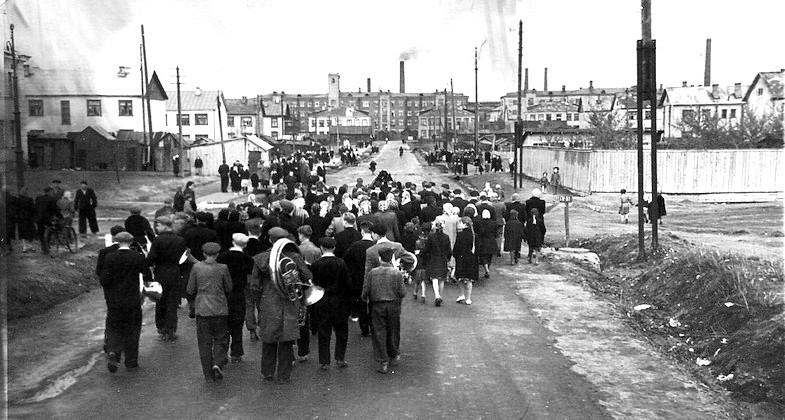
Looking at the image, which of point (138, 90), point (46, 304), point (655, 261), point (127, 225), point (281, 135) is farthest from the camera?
point (281, 135)

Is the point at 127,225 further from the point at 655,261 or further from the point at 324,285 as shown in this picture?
the point at 655,261

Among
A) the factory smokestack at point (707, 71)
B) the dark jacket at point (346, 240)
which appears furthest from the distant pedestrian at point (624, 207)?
the factory smokestack at point (707, 71)

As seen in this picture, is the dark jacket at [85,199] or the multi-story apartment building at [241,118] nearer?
the dark jacket at [85,199]

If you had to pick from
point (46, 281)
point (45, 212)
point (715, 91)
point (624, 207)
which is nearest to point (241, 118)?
point (715, 91)

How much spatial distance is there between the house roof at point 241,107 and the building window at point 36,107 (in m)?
101

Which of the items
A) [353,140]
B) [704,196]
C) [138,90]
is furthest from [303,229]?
[353,140]

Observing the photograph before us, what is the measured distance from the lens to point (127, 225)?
12.5m

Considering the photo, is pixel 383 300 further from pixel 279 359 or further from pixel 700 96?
pixel 700 96

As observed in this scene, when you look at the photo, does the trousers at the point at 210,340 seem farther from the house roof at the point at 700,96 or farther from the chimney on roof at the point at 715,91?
the chimney on roof at the point at 715,91

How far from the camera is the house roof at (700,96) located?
83.3 metres

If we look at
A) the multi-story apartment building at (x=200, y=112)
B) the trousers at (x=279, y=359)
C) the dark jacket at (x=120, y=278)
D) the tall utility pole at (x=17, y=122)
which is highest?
the multi-story apartment building at (x=200, y=112)

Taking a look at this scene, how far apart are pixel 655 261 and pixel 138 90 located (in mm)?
13285

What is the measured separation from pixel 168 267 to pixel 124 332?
4.58ft

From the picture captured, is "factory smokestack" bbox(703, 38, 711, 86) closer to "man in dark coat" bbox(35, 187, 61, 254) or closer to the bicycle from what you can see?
the bicycle
